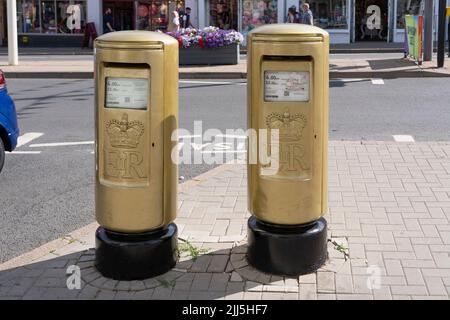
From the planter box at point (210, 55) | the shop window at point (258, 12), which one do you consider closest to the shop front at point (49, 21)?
the shop window at point (258, 12)

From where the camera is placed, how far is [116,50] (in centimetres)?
421

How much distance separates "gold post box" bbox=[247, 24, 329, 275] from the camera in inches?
169

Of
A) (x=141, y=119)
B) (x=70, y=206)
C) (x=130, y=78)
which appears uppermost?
(x=130, y=78)

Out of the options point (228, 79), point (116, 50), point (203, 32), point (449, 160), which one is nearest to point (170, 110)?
point (116, 50)

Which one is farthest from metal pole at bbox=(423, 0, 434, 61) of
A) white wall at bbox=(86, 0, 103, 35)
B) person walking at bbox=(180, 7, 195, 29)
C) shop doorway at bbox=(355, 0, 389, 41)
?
white wall at bbox=(86, 0, 103, 35)

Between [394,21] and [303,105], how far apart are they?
2693 cm

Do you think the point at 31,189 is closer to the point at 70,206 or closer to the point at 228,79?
the point at 70,206

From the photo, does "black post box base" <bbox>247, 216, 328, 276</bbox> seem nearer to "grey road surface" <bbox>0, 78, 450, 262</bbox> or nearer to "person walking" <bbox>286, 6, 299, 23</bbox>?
"grey road surface" <bbox>0, 78, 450, 262</bbox>

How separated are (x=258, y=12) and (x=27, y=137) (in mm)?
21734

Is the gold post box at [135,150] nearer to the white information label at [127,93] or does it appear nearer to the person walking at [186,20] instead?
the white information label at [127,93]

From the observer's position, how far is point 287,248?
443 cm

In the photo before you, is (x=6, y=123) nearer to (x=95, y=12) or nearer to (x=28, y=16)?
(x=95, y=12)

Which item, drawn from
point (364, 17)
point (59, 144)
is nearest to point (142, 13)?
point (364, 17)

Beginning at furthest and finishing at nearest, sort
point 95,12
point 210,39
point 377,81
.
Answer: point 95,12, point 210,39, point 377,81
